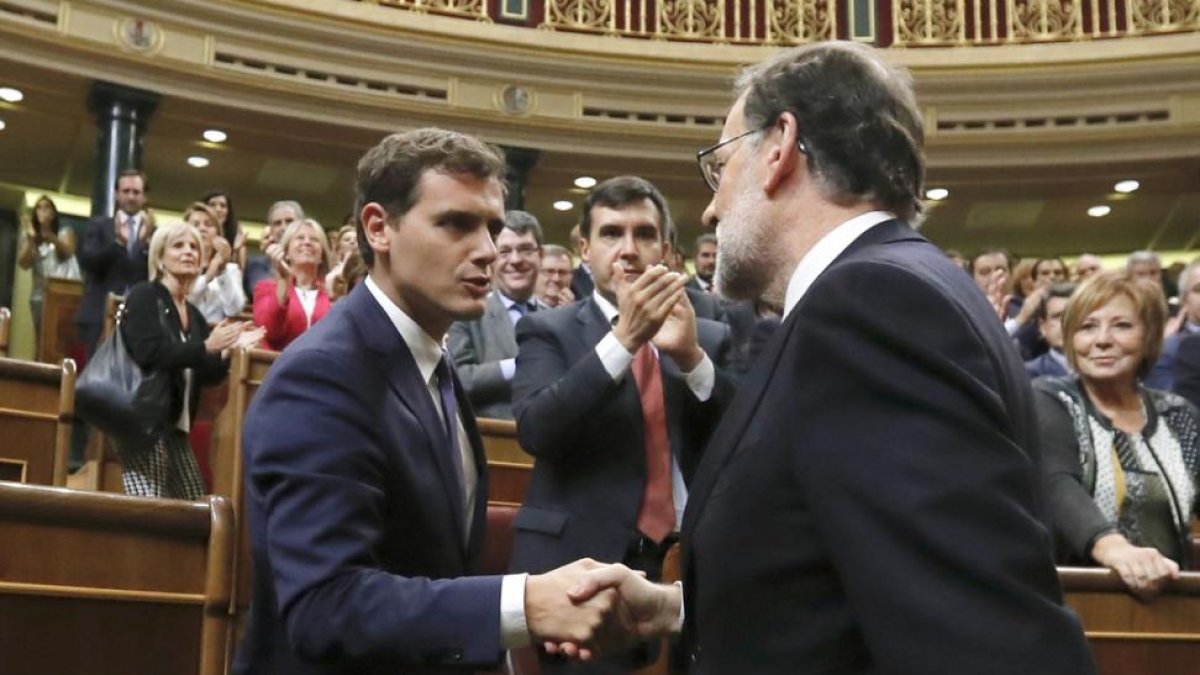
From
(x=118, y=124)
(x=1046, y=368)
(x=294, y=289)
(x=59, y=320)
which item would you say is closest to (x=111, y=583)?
(x=294, y=289)

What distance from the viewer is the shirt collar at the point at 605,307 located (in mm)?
2584

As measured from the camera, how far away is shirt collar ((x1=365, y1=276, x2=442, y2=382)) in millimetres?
1694

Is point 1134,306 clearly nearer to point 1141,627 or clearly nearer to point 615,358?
point 1141,627

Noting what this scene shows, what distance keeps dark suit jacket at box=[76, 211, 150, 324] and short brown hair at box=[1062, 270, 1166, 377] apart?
427 cm

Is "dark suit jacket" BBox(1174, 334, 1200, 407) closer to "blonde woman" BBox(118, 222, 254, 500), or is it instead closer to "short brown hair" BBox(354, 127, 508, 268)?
"short brown hair" BBox(354, 127, 508, 268)

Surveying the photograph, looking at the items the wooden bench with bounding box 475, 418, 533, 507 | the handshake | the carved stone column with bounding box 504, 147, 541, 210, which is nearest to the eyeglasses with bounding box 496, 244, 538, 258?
the wooden bench with bounding box 475, 418, 533, 507

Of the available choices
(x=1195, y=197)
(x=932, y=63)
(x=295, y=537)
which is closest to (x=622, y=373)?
(x=295, y=537)

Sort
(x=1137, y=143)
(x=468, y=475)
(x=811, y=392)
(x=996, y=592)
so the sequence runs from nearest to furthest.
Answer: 1. (x=996, y=592)
2. (x=811, y=392)
3. (x=468, y=475)
4. (x=1137, y=143)

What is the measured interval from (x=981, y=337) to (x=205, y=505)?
3.88 feet

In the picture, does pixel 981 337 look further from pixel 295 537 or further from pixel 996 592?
pixel 295 537

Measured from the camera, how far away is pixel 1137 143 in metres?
8.85

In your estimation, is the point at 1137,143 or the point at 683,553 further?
the point at 1137,143

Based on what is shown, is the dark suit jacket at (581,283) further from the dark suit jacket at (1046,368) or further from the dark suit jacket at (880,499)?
the dark suit jacket at (880,499)

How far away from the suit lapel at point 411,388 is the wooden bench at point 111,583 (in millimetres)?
410
